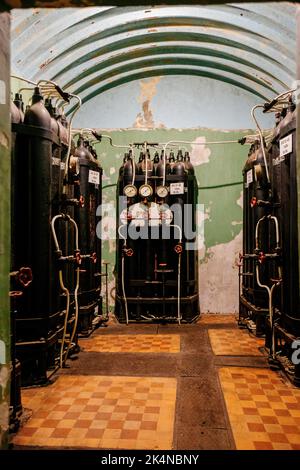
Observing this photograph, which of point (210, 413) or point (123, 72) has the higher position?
point (123, 72)

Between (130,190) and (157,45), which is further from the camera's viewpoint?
(130,190)

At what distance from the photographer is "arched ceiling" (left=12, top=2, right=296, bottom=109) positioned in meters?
4.68

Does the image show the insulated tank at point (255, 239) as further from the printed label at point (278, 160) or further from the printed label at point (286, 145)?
the printed label at point (286, 145)

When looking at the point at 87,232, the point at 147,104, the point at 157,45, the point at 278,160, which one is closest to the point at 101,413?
the point at 87,232

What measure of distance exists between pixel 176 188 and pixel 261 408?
3.94 metres

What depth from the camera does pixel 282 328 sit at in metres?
4.25

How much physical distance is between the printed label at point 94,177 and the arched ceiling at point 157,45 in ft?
4.83

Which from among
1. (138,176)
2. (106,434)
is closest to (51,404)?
(106,434)

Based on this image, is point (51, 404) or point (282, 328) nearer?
point (51, 404)

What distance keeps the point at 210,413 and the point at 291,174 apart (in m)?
2.46

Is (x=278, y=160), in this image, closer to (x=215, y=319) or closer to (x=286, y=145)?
(x=286, y=145)

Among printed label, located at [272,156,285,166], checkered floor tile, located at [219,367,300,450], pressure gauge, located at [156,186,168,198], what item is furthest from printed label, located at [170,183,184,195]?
checkered floor tile, located at [219,367,300,450]

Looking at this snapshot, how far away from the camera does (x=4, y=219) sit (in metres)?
2.20
